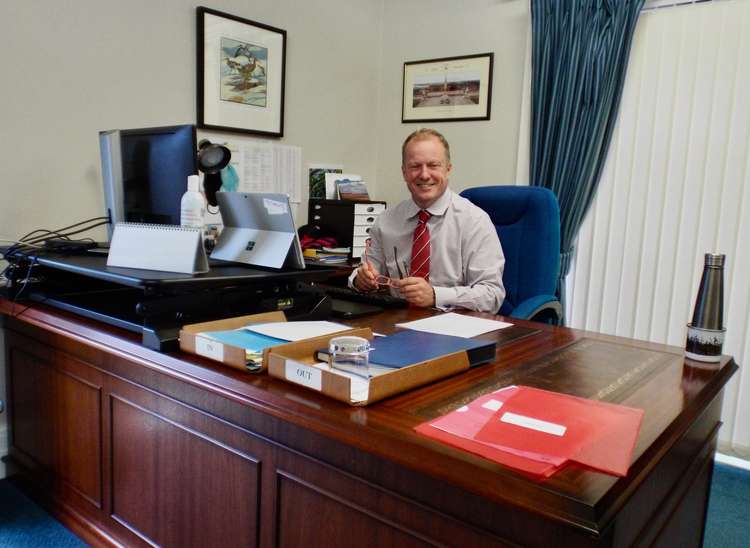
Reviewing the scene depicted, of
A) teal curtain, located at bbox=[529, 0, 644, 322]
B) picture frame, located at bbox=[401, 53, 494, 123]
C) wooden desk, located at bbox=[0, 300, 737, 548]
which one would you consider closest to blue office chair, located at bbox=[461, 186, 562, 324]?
wooden desk, located at bbox=[0, 300, 737, 548]

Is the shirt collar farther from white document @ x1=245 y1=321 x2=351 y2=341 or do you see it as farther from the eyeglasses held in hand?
white document @ x1=245 y1=321 x2=351 y2=341

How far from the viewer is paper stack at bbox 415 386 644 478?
80 centimetres

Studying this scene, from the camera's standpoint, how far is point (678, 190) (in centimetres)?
269

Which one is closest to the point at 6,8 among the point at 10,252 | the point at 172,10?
the point at 172,10

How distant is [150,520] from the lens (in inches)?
56.8

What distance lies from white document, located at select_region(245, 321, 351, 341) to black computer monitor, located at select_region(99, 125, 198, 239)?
1.60 ft

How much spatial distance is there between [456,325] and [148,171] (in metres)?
0.96

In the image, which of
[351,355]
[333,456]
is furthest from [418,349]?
[333,456]

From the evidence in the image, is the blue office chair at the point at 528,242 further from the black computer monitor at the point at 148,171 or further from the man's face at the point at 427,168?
the black computer monitor at the point at 148,171

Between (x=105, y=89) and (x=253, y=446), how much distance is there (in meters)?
1.79

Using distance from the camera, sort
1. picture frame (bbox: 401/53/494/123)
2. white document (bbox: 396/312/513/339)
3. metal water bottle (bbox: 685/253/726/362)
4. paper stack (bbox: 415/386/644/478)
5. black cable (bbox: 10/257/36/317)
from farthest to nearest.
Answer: picture frame (bbox: 401/53/494/123) < black cable (bbox: 10/257/36/317) < white document (bbox: 396/312/513/339) < metal water bottle (bbox: 685/253/726/362) < paper stack (bbox: 415/386/644/478)

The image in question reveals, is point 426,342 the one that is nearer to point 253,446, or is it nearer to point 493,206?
point 253,446

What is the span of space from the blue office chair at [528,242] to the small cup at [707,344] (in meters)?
0.74

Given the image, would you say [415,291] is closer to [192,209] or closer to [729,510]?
[192,209]
